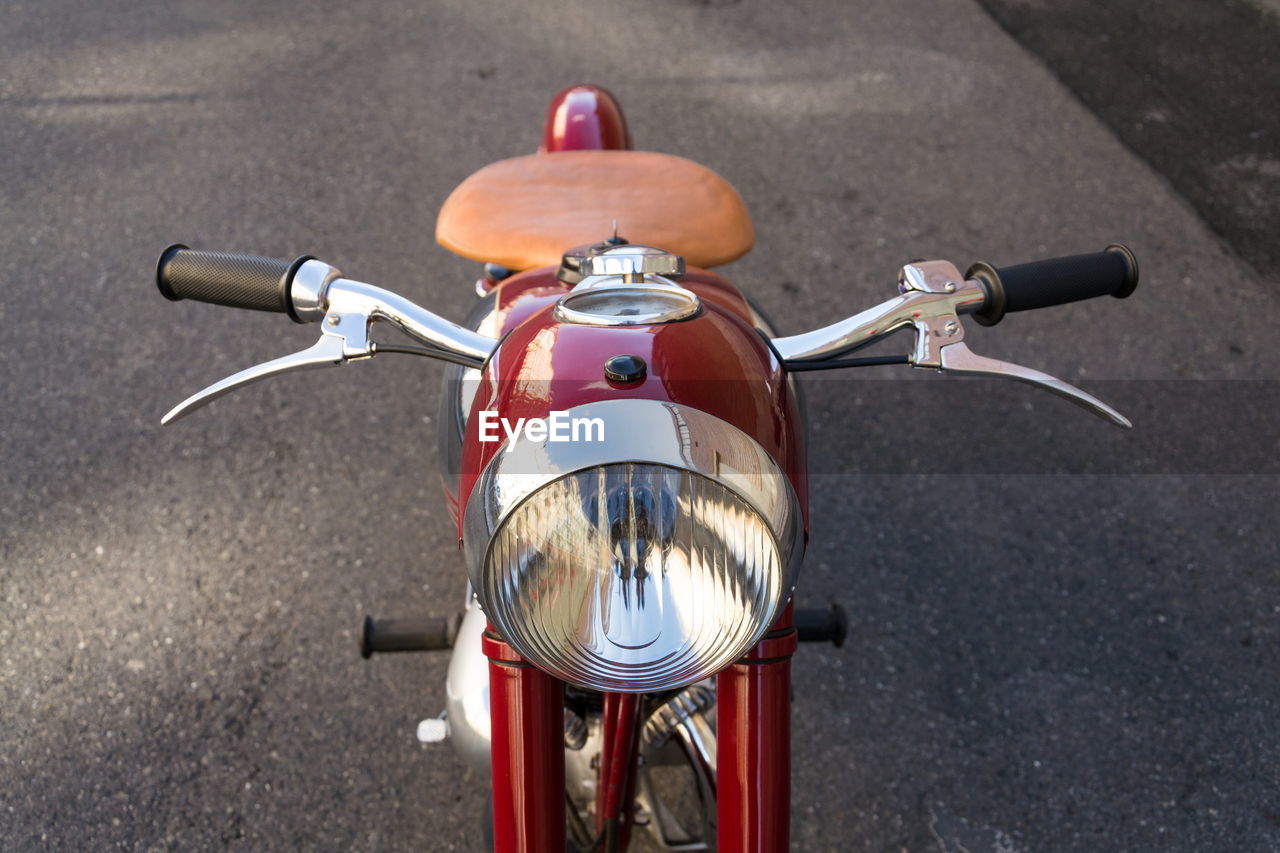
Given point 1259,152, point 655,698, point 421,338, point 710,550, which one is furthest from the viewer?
point 1259,152

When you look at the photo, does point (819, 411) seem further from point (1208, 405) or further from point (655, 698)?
point (655, 698)

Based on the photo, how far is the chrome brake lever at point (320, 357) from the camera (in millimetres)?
858

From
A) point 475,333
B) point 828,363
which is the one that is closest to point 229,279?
point 475,333

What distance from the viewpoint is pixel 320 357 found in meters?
0.87

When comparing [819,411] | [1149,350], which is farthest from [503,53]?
[1149,350]

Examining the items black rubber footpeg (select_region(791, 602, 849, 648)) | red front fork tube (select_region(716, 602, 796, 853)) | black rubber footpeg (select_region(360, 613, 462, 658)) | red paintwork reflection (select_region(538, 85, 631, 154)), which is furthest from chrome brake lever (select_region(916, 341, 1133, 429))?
red paintwork reflection (select_region(538, 85, 631, 154))

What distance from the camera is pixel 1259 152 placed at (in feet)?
11.3

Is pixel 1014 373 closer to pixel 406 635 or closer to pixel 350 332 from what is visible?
pixel 350 332

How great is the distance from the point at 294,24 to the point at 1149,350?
3751 mm

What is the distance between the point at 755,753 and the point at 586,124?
147 cm

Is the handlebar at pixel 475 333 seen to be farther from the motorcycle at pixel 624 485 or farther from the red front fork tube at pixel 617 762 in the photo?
the red front fork tube at pixel 617 762

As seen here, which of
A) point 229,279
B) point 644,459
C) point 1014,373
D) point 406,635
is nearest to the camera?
point 644,459

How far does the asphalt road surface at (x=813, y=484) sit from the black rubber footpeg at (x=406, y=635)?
0.96 feet

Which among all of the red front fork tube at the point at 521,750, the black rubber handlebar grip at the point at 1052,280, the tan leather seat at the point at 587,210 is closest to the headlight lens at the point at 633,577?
the red front fork tube at the point at 521,750
